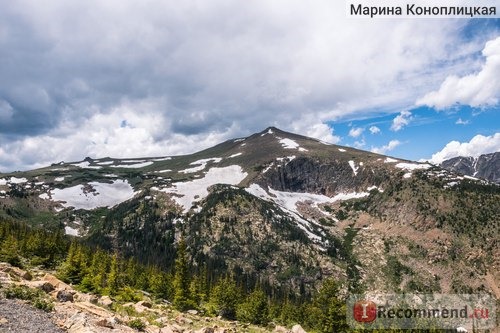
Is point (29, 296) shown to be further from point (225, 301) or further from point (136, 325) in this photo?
point (225, 301)

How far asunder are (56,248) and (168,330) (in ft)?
222

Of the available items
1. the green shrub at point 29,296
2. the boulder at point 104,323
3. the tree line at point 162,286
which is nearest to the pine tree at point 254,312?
the tree line at point 162,286

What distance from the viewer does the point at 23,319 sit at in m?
23.1

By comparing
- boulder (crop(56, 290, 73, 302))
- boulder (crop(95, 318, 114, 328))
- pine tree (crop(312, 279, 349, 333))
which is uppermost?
boulder (crop(56, 290, 73, 302))

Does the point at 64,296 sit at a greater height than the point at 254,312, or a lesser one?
greater

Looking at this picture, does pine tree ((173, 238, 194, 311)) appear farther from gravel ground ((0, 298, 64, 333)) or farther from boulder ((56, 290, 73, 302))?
gravel ground ((0, 298, 64, 333))

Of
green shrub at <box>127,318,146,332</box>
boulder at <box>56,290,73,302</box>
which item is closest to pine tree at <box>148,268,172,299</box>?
boulder at <box>56,290,73,302</box>

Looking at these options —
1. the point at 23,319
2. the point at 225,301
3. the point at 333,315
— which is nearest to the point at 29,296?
the point at 23,319

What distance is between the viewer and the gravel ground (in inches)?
839

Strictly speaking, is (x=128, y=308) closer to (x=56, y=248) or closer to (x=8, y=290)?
(x=8, y=290)

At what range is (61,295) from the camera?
108ft

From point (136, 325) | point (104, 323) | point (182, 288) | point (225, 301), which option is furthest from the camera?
point (225, 301)

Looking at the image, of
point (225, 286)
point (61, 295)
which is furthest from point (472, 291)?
point (61, 295)

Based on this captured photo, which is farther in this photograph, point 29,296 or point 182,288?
point 182,288
